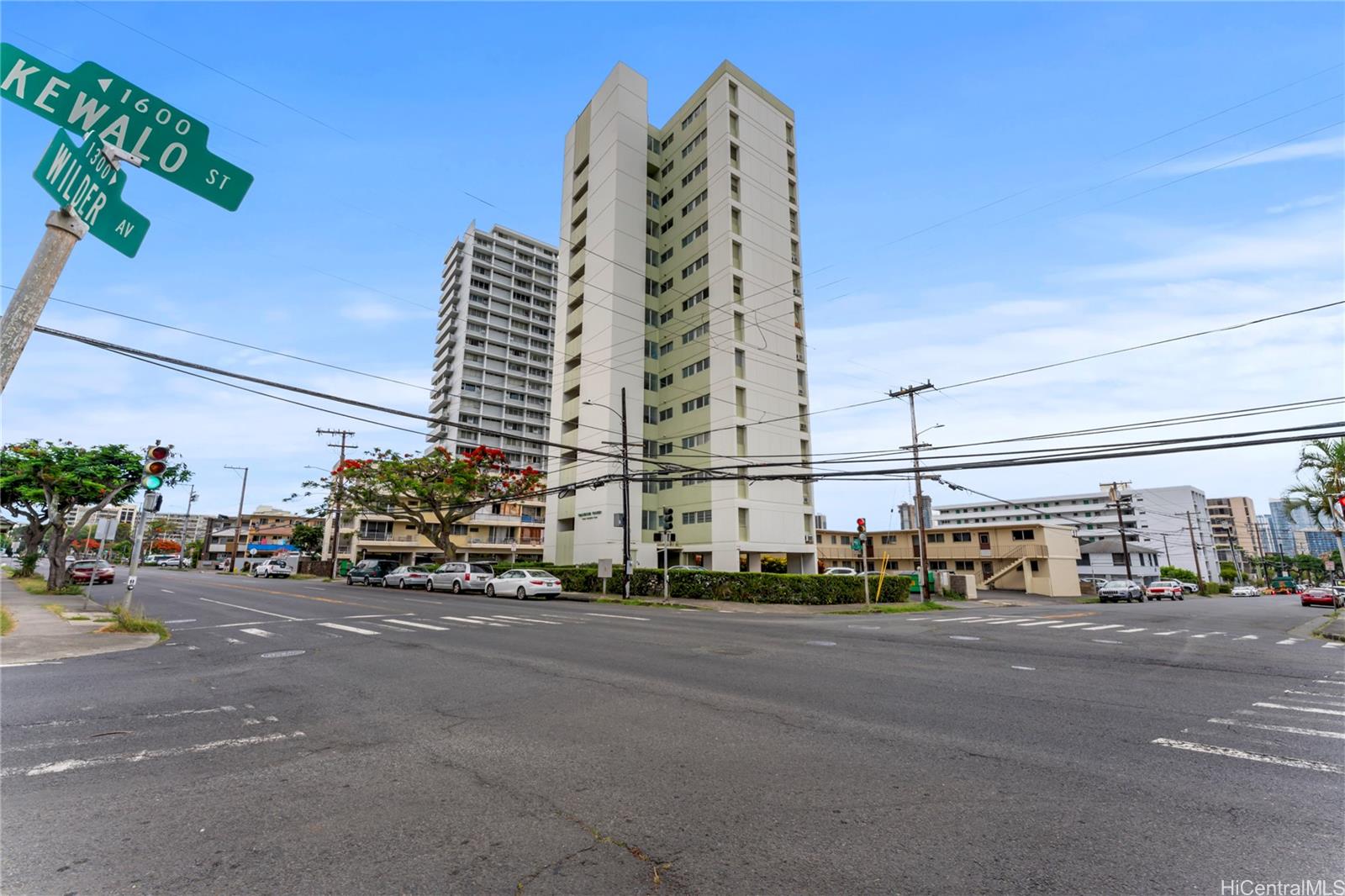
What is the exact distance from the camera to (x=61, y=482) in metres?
26.4

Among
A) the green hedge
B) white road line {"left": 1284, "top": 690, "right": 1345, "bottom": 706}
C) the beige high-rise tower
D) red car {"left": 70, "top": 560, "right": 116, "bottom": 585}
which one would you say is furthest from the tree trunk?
white road line {"left": 1284, "top": 690, "right": 1345, "bottom": 706}

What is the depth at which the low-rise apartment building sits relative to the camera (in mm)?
51062

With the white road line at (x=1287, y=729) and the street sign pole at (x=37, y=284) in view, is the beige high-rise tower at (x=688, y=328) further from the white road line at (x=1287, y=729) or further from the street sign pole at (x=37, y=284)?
the street sign pole at (x=37, y=284)

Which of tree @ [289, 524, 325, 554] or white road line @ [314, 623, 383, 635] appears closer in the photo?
white road line @ [314, 623, 383, 635]

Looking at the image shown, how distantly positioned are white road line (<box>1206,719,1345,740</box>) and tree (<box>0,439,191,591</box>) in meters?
35.4

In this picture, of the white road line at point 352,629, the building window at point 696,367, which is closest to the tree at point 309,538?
the building window at point 696,367

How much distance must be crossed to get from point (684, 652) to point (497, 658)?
3442 mm

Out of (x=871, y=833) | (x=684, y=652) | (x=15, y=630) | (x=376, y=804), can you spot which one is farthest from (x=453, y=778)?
(x=15, y=630)

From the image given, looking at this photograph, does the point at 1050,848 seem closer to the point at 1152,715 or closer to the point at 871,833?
the point at 871,833

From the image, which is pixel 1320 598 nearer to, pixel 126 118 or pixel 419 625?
pixel 419 625

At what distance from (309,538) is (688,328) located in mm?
70702

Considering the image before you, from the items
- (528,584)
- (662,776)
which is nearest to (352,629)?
(662,776)

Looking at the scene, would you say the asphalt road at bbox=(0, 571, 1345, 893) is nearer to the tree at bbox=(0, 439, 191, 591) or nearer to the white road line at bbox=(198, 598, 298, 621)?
the white road line at bbox=(198, 598, 298, 621)

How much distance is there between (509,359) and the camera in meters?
92.2
